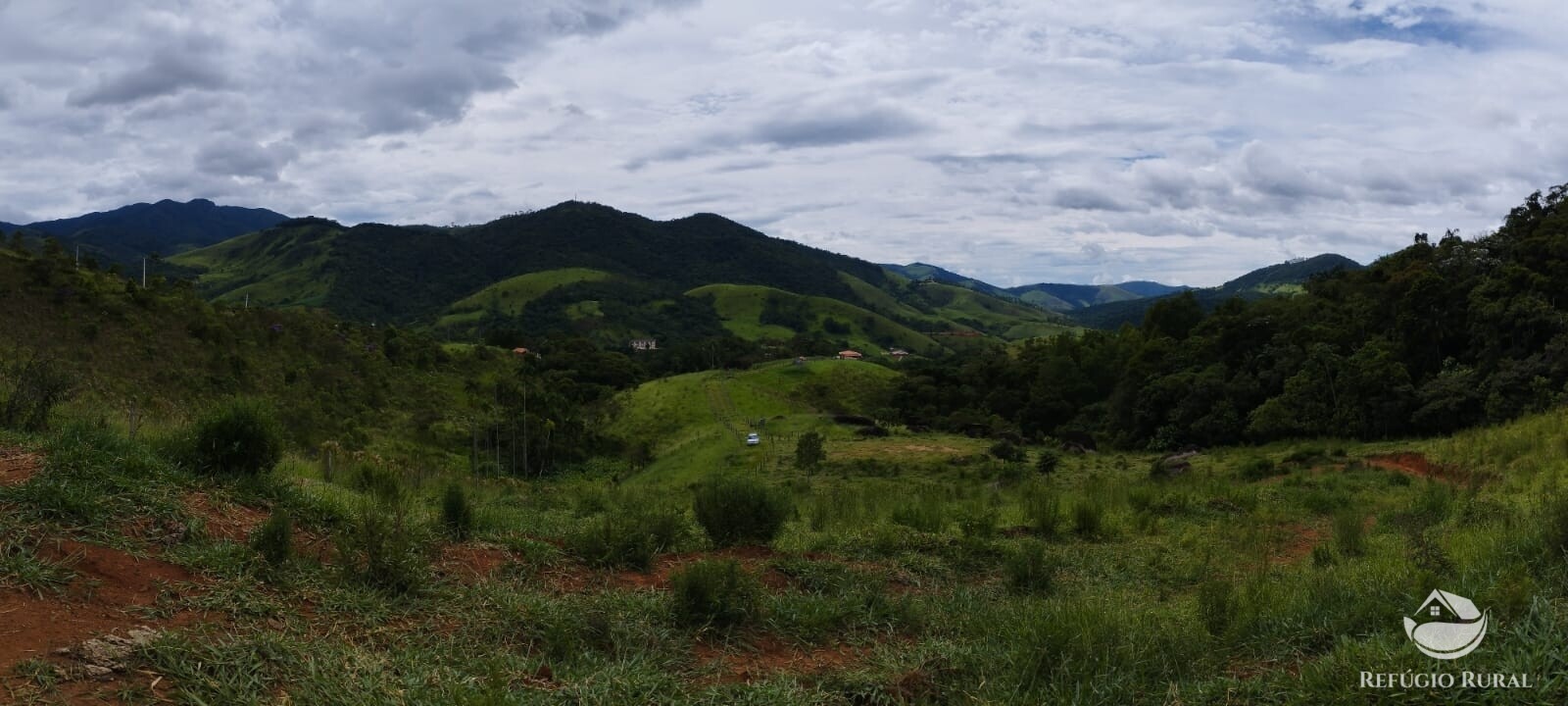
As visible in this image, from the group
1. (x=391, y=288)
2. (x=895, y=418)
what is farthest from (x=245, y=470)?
(x=391, y=288)

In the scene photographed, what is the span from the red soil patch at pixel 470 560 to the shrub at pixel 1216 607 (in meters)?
5.40

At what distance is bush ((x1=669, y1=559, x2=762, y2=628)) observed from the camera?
5.71 m

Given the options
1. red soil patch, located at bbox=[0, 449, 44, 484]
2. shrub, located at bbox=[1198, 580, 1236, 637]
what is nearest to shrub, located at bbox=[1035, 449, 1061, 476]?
shrub, located at bbox=[1198, 580, 1236, 637]

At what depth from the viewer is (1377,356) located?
3117 centimetres

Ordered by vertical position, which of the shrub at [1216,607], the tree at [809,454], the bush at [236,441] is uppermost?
the bush at [236,441]

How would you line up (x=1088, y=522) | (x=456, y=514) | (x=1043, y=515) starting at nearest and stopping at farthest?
(x=456, y=514), (x=1088, y=522), (x=1043, y=515)

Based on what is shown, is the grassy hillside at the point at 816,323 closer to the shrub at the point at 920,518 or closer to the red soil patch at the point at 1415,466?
the red soil patch at the point at 1415,466

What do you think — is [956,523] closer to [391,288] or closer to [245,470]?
[245,470]

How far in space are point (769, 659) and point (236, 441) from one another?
224 inches

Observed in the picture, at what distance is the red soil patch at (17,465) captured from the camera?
6.01 m

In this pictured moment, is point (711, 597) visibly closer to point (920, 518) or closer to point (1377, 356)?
point (920, 518)

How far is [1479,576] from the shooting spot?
562cm

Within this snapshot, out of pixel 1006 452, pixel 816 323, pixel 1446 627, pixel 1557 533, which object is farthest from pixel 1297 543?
pixel 816 323

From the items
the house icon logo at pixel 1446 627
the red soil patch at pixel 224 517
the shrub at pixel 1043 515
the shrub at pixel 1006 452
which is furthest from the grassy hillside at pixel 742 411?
the house icon logo at pixel 1446 627
